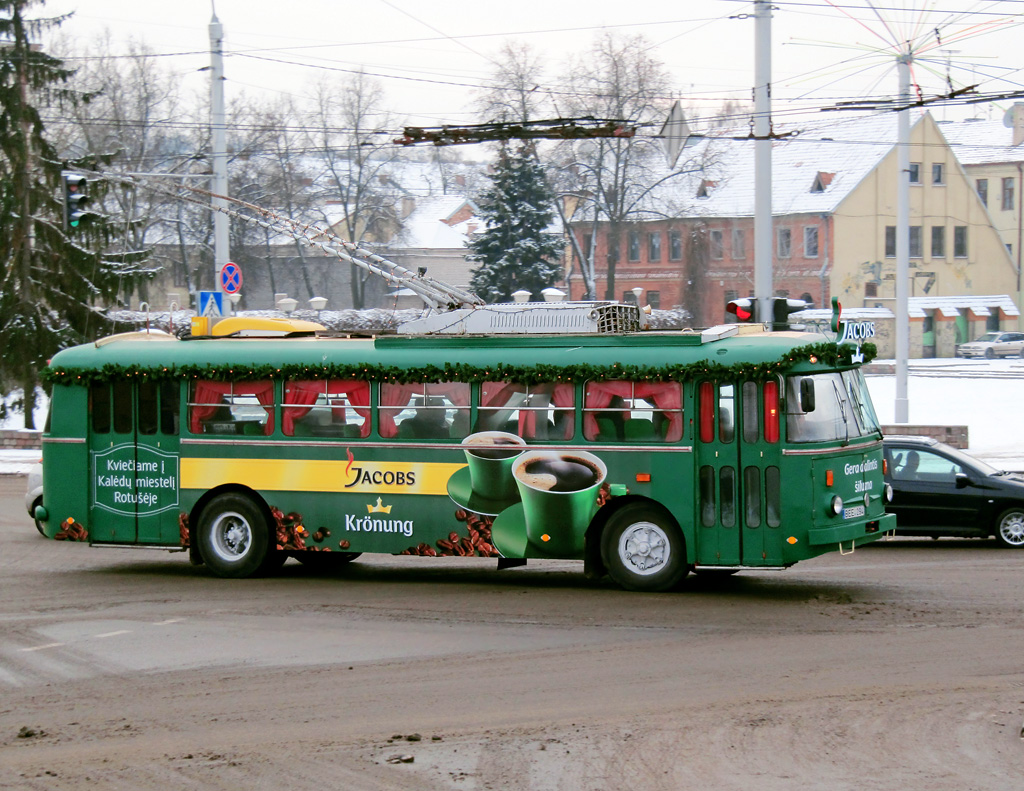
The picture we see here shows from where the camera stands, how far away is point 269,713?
7812mm

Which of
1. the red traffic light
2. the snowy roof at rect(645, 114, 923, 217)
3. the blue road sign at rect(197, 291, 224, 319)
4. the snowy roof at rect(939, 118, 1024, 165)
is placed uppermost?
the snowy roof at rect(939, 118, 1024, 165)

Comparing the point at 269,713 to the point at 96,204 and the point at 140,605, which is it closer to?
the point at 140,605

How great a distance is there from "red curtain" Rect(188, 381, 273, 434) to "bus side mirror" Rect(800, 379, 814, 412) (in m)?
5.70

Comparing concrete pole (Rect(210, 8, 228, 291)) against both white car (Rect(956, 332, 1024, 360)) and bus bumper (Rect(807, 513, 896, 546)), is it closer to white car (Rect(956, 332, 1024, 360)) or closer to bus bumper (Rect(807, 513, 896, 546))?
bus bumper (Rect(807, 513, 896, 546))

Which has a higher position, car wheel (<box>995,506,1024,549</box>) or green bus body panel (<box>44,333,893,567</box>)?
green bus body panel (<box>44,333,893,567</box>)

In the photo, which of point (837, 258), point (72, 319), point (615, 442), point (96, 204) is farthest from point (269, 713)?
point (837, 258)

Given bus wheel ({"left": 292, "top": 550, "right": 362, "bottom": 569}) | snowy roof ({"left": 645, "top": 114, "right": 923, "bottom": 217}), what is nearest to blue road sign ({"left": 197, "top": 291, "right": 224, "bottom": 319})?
bus wheel ({"left": 292, "top": 550, "right": 362, "bottom": 569})

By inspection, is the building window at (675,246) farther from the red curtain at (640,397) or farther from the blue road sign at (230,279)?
the red curtain at (640,397)

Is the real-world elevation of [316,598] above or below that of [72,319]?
below

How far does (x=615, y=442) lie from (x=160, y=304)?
6434cm

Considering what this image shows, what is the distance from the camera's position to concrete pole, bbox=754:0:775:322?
18453 mm

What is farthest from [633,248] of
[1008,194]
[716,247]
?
[1008,194]

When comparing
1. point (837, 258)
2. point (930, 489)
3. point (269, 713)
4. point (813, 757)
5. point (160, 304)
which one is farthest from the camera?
point (160, 304)

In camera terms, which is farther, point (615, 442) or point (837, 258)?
point (837, 258)
